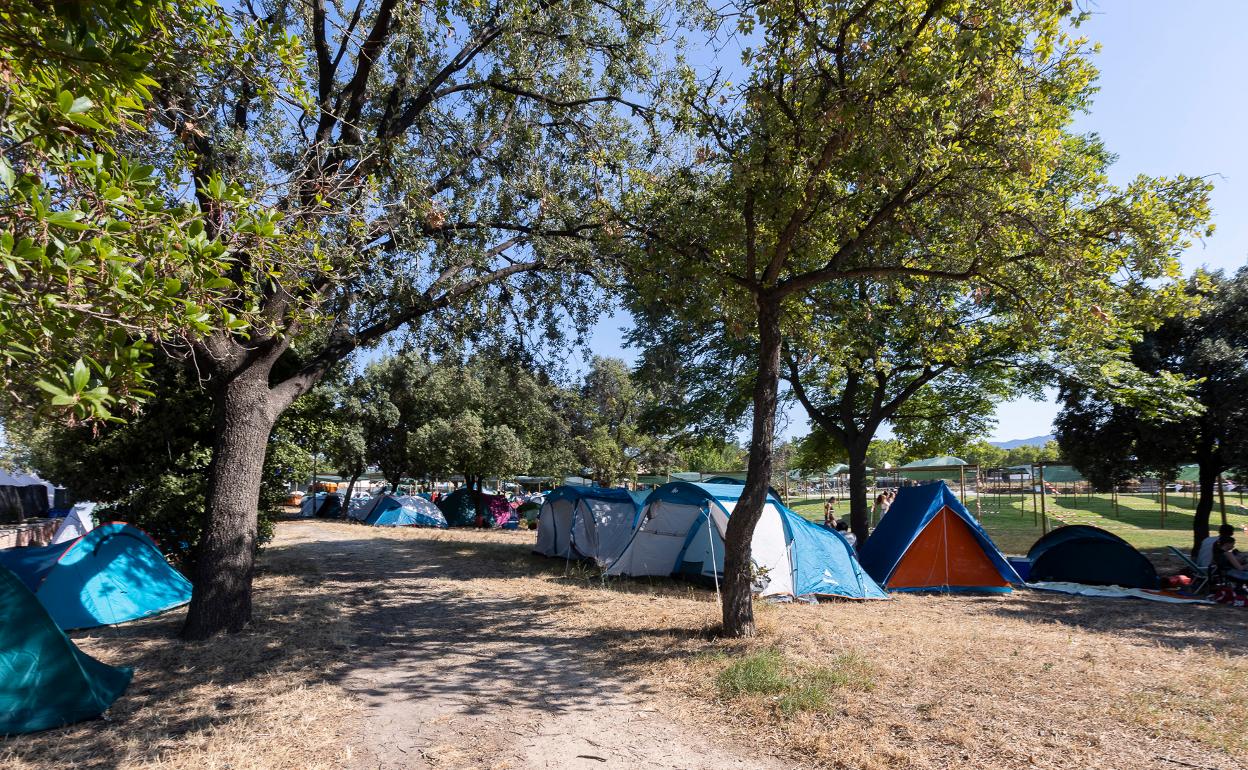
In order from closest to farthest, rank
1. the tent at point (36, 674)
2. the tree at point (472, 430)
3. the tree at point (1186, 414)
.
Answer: the tent at point (36, 674) < the tree at point (1186, 414) < the tree at point (472, 430)

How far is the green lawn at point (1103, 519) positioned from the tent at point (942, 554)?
6079 millimetres

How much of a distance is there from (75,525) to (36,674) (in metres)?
17.4

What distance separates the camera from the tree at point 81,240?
232 cm

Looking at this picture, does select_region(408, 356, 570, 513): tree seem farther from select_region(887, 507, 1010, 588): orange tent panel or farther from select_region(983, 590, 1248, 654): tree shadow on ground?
select_region(983, 590, 1248, 654): tree shadow on ground

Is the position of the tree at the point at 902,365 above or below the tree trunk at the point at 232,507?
above

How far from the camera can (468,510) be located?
29.3m

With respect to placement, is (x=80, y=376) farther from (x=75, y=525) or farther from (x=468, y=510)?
(x=468, y=510)

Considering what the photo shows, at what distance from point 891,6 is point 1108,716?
21.0 ft

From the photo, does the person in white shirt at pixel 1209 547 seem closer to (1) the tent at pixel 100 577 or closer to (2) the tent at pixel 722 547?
(2) the tent at pixel 722 547

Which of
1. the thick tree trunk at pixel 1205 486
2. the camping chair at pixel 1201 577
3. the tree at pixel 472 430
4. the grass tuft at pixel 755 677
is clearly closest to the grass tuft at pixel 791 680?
the grass tuft at pixel 755 677

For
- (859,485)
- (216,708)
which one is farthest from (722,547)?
(216,708)

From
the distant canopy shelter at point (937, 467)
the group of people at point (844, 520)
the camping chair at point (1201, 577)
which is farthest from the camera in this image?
the distant canopy shelter at point (937, 467)

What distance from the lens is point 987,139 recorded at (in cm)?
701

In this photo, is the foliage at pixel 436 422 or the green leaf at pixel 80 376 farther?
the foliage at pixel 436 422
